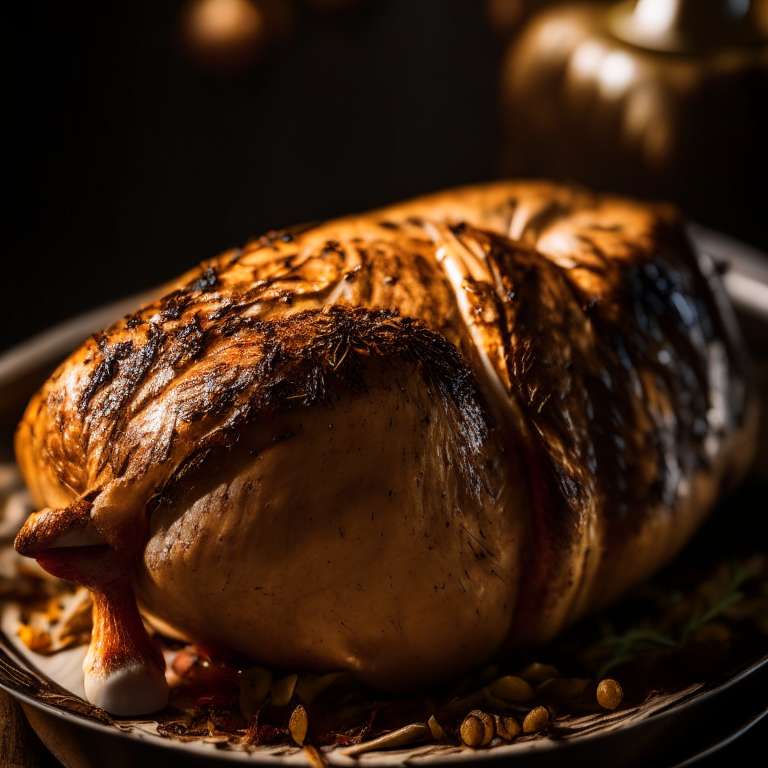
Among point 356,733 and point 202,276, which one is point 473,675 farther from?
point 202,276

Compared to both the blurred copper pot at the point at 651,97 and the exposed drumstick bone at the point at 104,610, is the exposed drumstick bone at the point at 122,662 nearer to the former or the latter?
the exposed drumstick bone at the point at 104,610

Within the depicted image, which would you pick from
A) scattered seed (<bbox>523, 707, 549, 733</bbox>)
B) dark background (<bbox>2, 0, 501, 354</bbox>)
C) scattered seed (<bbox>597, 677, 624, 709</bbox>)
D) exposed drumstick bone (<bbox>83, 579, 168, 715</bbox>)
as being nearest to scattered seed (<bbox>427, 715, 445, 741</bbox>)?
scattered seed (<bbox>523, 707, 549, 733</bbox>)

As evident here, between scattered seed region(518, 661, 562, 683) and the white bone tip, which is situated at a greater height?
the white bone tip

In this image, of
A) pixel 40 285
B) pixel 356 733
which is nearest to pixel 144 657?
pixel 356 733

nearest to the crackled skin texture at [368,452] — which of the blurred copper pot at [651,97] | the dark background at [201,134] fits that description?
the blurred copper pot at [651,97]

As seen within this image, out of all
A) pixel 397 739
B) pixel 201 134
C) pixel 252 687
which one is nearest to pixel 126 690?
pixel 252 687

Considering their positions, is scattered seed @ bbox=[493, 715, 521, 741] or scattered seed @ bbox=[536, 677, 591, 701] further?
scattered seed @ bbox=[536, 677, 591, 701]

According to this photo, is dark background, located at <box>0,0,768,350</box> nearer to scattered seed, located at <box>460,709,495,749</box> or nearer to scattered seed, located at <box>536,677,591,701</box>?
scattered seed, located at <box>536,677,591,701</box>
